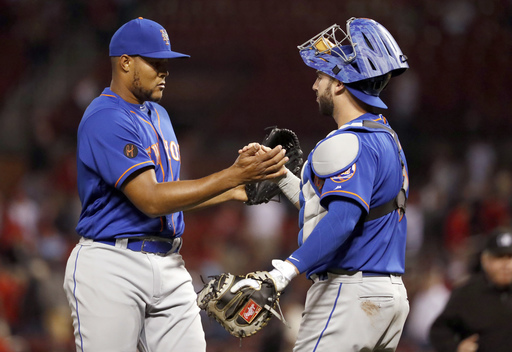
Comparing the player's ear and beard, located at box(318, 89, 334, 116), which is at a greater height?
the player's ear

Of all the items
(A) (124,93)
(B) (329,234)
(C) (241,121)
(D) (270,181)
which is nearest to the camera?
(B) (329,234)

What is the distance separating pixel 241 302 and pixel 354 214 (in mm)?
634

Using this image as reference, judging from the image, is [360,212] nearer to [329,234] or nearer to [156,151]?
[329,234]

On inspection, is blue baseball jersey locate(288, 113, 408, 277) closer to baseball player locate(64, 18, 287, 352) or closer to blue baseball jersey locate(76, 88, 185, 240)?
baseball player locate(64, 18, 287, 352)

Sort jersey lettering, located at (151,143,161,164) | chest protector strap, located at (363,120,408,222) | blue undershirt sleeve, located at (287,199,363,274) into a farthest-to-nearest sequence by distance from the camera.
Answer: jersey lettering, located at (151,143,161,164), chest protector strap, located at (363,120,408,222), blue undershirt sleeve, located at (287,199,363,274)

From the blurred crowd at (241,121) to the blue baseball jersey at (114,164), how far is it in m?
3.74

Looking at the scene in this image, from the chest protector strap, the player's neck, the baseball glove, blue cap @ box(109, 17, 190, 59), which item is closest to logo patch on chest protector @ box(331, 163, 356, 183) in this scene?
the chest protector strap

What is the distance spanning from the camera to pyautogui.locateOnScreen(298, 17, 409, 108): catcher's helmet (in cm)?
329

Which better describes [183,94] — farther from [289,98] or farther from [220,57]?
[289,98]

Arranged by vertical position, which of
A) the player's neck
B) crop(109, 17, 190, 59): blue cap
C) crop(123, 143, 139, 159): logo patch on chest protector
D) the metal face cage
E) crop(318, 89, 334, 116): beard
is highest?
the metal face cage

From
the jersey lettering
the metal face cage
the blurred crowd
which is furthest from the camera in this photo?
the blurred crowd

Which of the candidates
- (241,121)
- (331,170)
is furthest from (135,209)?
(241,121)

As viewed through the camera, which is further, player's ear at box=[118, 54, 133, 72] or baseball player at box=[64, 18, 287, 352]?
player's ear at box=[118, 54, 133, 72]

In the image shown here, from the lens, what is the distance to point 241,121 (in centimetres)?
1162
